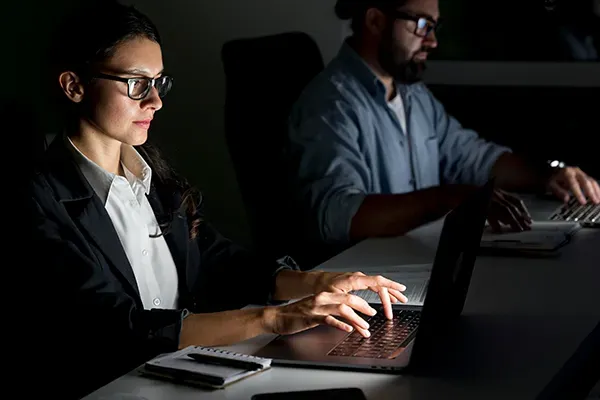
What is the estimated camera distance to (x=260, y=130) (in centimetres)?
270

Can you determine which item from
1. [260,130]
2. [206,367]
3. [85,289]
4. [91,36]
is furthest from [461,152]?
[206,367]

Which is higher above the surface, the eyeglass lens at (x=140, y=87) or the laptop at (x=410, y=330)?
the eyeglass lens at (x=140, y=87)

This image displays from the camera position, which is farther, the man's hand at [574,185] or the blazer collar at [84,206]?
the man's hand at [574,185]

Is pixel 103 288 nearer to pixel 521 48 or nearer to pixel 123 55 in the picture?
pixel 123 55

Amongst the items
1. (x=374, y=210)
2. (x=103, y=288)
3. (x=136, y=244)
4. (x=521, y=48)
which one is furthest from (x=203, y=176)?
(x=103, y=288)

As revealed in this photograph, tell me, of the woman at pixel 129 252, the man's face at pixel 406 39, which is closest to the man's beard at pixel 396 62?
the man's face at pixel 406 39

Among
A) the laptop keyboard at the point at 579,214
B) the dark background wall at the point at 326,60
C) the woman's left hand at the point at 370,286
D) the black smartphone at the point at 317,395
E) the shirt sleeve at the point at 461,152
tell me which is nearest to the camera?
the black smartphone at the point at 317,395

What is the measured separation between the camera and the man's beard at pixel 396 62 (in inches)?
109

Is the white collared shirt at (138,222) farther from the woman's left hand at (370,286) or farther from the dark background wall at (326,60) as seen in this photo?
the dark background wall at (326,60)

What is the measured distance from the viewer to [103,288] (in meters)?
1.56

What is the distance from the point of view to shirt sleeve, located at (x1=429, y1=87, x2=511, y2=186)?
2.99 m

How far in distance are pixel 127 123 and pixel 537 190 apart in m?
1.42

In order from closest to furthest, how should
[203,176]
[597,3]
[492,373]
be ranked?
[492,373] → [597,3] → [203,176]

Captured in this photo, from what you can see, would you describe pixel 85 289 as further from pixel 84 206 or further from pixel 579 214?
pixel 579 214
